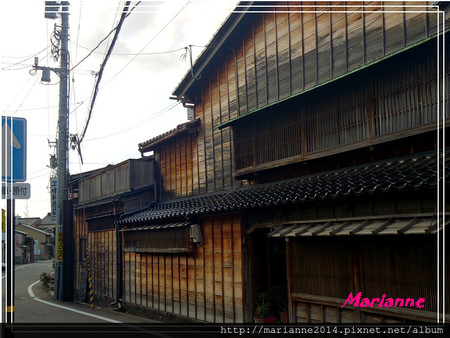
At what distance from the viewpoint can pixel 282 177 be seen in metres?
13.9

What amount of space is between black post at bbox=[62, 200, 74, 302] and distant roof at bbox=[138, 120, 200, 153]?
6.80 metres

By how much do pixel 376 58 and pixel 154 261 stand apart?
11.6 m

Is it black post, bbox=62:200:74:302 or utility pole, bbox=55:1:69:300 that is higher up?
utility pole, bbox=55:1:69:300

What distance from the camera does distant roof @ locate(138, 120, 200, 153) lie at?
18516 mm

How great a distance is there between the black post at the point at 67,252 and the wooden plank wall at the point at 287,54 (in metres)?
10.6

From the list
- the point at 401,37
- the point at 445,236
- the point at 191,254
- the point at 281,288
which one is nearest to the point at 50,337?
the point at 191,254

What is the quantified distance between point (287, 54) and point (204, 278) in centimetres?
739

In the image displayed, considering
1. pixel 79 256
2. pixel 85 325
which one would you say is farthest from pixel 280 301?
pixel 79 256

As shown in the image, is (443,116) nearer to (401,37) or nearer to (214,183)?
(401,37)

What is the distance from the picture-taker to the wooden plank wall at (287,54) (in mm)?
11055

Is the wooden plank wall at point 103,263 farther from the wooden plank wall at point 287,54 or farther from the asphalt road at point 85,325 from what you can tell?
the wooden plank wall at point 287,54

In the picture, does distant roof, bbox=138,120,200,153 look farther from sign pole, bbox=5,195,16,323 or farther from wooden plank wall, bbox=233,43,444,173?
sign pole, bbox=5,195,16,323

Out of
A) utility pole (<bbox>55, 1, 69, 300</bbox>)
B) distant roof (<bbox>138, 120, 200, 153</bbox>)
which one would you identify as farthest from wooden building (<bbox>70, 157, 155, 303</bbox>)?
utility pole (<bbox>55, 1, 69, 300</bbox>)

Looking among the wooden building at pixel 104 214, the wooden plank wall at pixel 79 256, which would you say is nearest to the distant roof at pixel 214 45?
the wooden building at pixel 104 214
